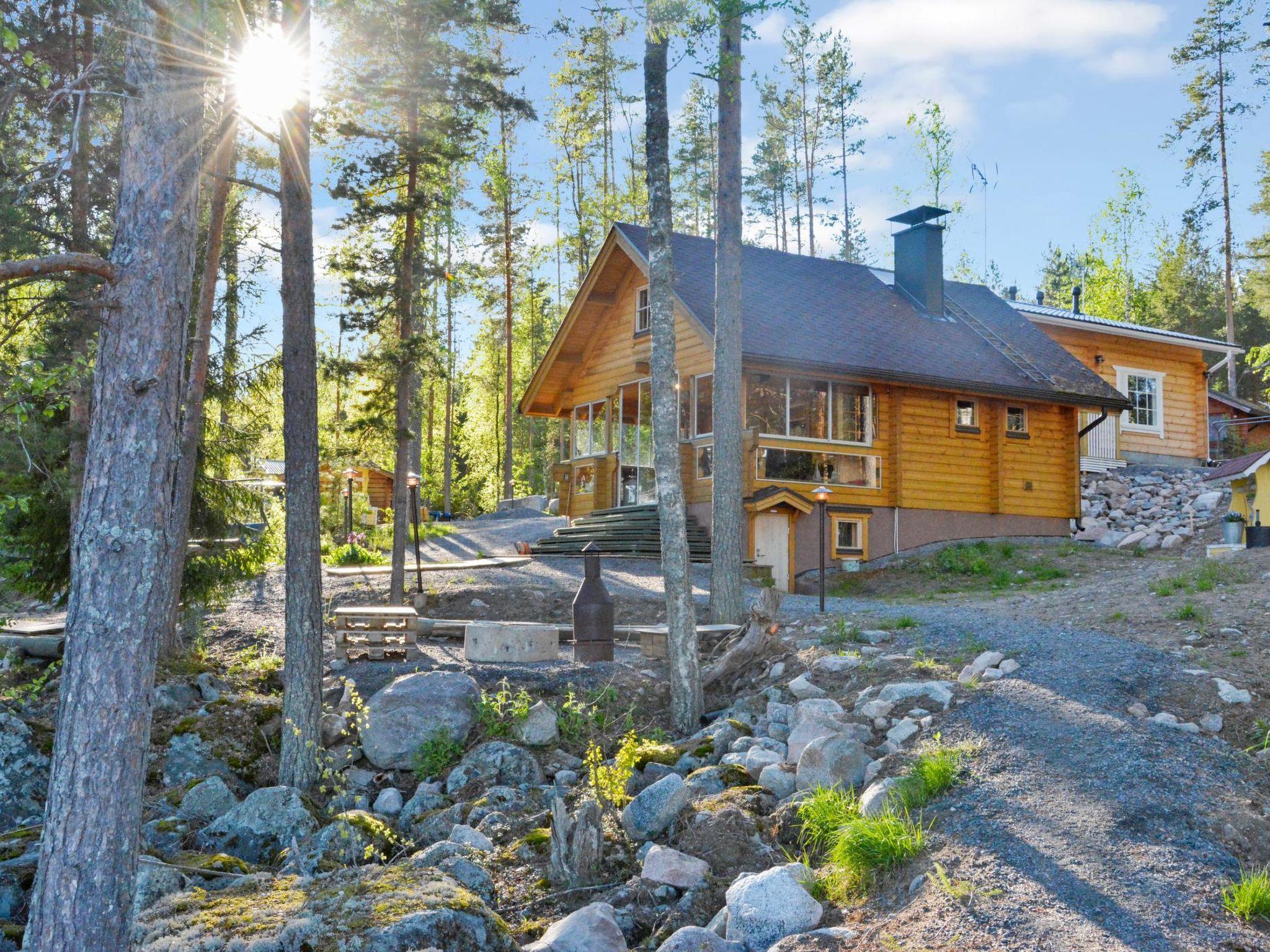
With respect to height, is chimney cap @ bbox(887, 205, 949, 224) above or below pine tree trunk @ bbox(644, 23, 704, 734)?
above

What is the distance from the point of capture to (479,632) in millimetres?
10312

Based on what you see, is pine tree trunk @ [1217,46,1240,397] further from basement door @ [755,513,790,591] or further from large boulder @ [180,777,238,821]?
large boulder @ [180,777,238,821]

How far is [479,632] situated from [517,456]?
32.2 meters

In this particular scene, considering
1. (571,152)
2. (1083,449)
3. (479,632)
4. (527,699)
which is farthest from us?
(571,152)

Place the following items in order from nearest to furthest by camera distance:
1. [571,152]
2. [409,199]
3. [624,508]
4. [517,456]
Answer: [409,199]
[624,508]
[571,152]
[517,456]

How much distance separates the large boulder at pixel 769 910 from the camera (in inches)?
205

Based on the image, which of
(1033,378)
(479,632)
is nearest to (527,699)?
(479,632)

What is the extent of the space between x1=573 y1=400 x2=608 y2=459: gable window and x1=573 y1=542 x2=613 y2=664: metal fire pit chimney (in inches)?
433

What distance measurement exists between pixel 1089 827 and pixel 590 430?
17.1 m

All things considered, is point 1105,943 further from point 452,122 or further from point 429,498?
point 429,498

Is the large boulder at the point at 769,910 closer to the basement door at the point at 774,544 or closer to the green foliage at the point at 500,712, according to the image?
the green foliage at the point at 500,712

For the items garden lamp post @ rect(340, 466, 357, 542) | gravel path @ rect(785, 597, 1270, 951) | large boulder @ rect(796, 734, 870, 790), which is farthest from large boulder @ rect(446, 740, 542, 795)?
garden lamp post @ rect(340, 466, 357, 542)

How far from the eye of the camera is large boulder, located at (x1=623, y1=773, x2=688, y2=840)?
6.85m

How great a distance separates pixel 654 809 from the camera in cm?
691
